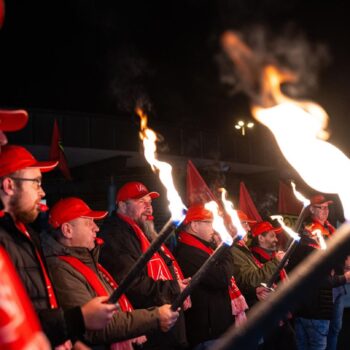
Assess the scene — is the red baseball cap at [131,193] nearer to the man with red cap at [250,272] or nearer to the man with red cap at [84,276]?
the man with red cap at [84,276]

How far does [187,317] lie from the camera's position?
17.4ft

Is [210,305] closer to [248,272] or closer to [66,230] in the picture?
[248,272]

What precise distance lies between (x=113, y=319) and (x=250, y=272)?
2937 mm

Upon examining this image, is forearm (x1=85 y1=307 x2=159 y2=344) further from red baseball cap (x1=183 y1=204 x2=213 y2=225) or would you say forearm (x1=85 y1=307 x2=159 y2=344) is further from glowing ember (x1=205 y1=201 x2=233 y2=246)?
red baseball cap (x1=183 y1=204 x2=213 y2=225)

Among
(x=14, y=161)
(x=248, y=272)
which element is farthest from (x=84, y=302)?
(x=248, y=272)

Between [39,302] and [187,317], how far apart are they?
2.56 meters

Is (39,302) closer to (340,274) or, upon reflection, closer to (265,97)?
(265,97)

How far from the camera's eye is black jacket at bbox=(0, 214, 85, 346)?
279 cm

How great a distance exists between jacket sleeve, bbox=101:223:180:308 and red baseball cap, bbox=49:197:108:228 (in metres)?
0.49

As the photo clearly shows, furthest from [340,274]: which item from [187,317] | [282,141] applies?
[282,141]

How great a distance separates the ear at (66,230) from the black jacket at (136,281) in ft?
1.97

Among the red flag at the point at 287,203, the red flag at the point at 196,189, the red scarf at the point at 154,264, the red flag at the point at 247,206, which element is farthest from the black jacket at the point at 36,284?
the red flag at the point at 287,203

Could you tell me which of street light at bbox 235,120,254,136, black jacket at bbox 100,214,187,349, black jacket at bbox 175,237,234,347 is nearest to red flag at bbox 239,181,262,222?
black jacket at bbox 175,237,234,347

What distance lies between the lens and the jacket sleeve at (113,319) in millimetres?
3430
